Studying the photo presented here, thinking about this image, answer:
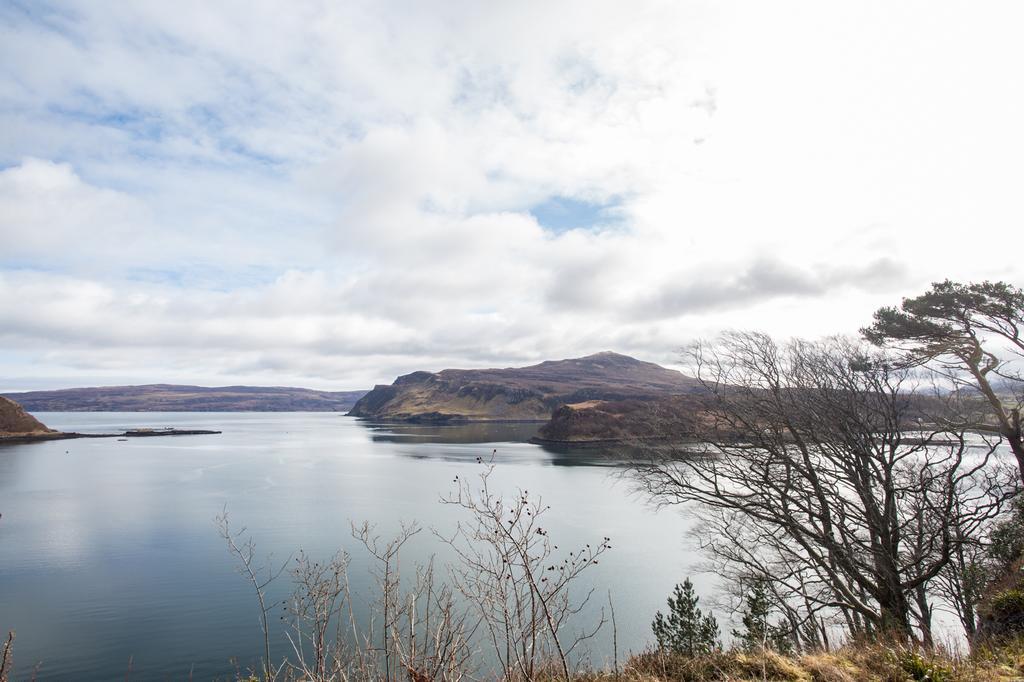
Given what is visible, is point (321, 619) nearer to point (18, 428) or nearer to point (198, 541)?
point (198, 541)

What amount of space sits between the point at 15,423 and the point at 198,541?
113 metres

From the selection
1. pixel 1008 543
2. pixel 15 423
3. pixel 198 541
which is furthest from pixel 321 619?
pixel 15 423

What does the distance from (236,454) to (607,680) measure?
89.5 metres

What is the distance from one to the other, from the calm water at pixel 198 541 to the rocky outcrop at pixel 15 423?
5079cm

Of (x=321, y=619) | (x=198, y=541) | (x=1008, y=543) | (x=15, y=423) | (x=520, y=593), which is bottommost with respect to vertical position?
(x=198, y=541)

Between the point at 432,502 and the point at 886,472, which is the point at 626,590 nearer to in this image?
the point at 886,472

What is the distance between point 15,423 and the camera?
107 meters

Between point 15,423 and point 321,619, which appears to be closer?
point 321,619

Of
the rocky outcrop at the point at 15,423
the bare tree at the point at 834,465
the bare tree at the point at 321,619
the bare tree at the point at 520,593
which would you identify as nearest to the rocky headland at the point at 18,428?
the rocky outcrop at the point at 15,423

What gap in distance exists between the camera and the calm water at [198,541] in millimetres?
17922

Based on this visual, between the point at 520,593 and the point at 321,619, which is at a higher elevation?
the point at 321,619

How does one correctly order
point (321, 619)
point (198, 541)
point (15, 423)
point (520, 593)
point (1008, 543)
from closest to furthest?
1. point (321, 619)
2. point (1008, 543)
3. point (520, 593)
4. point (198, 541)
5. point (15, 423)

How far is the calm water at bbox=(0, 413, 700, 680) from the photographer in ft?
58.8

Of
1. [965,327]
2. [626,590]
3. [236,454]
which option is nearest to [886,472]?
[965,327]
